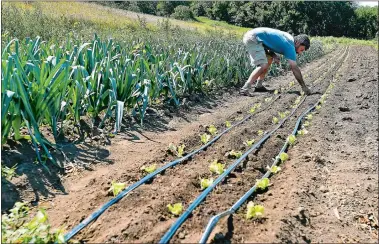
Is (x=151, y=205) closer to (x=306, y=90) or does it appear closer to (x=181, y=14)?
(x=306, y=90)

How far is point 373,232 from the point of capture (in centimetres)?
234

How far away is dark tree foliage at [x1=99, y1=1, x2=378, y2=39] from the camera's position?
44219 mm

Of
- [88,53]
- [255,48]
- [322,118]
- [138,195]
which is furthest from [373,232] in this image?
[255,48]

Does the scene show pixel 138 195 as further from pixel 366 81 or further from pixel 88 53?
pixel 366 81

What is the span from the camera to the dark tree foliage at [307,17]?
44.2 meters

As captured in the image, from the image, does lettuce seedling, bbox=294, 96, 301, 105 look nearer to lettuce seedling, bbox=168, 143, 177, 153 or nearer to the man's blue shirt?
the man's blue shirt

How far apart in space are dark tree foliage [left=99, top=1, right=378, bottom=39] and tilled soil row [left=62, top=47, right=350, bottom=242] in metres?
41.1

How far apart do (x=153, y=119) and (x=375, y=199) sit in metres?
2.41

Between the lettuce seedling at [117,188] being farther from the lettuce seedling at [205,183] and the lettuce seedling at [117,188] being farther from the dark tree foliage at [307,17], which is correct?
the dark tree foliage at [307,17]

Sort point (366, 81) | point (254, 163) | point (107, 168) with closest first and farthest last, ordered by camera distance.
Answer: point (107, 168)
point (254, 163)
point (366, 81)

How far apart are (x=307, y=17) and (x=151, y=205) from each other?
46204 millimetres

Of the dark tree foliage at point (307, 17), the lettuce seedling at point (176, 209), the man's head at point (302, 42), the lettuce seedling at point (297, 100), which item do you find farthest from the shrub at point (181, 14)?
the lettuce seedling at point (176, 209)

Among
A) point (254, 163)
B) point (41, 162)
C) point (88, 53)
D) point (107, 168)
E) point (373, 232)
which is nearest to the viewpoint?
Answer: point (373, 232)

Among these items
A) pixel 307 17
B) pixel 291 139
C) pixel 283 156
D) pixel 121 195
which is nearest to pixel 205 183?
pixel 121 195
